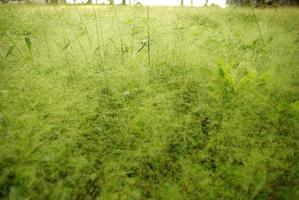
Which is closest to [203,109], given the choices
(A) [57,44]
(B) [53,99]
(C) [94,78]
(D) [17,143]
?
(C) [94,78]

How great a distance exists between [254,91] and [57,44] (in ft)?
9.07

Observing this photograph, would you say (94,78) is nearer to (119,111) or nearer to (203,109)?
(119,111)

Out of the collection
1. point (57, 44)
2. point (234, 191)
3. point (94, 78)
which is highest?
point (57, 44)

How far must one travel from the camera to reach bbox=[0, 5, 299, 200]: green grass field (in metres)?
1.55

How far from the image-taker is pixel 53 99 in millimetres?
2215

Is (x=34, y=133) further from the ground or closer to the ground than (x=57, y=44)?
closer to the ground

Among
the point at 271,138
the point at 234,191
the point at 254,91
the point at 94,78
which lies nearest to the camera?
the point at 234,191

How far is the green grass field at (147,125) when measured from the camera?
1.55 m

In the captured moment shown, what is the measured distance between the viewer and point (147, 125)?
6.41ft

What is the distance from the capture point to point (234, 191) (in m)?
1.51

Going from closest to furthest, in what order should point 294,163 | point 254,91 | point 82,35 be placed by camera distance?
point 294,163 → point 254,91 → point 82,35

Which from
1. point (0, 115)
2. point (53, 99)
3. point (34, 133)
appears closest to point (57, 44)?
point (53, 99)

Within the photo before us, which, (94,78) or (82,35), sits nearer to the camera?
(94,78)

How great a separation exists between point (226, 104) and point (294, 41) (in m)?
2.94
